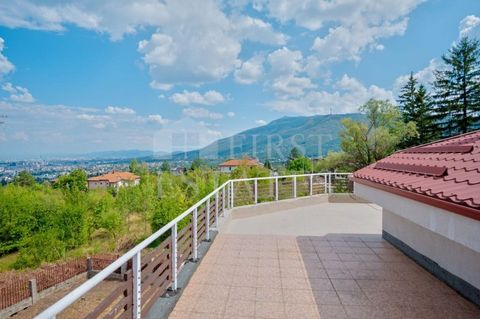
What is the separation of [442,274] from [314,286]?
5.29 feet

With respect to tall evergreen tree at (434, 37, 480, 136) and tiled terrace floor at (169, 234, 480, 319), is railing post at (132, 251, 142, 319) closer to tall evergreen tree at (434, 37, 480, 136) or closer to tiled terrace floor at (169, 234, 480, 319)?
tiled terrace floor at (169, 234, 480, 319)

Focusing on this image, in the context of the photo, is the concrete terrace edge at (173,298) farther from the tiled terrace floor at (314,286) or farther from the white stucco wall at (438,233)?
the white stucco wall at (438,233)

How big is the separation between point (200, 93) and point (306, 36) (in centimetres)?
2107

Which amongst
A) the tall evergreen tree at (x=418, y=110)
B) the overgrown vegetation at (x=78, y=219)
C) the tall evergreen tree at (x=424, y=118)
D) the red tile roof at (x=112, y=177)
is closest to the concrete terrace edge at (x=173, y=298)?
the overgrown vegetation at (x=78, y=219)

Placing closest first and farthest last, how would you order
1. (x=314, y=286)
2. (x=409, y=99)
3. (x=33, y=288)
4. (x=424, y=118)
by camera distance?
(x=314, y=286)
(x=33, y=288)
(x=424, y=118)
(x=409, y=99)

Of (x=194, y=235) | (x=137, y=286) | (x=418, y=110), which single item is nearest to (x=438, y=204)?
(x=137, y=286)

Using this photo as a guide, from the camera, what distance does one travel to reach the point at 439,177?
10.1ft

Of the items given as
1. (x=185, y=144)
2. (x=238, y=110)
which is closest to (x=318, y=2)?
(x=185, y=144)

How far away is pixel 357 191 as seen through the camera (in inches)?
196

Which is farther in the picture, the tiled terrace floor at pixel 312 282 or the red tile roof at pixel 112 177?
the red tile roof at pixel 112 177

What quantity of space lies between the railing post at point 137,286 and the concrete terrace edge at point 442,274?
328 centimetres

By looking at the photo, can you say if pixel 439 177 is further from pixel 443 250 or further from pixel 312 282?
pixel 312 282

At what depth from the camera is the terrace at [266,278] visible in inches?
91.2

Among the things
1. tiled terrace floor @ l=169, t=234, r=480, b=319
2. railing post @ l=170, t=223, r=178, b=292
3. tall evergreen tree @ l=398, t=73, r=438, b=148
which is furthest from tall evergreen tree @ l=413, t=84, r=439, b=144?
railing post @ l=170, t=223, r=178, b=292
